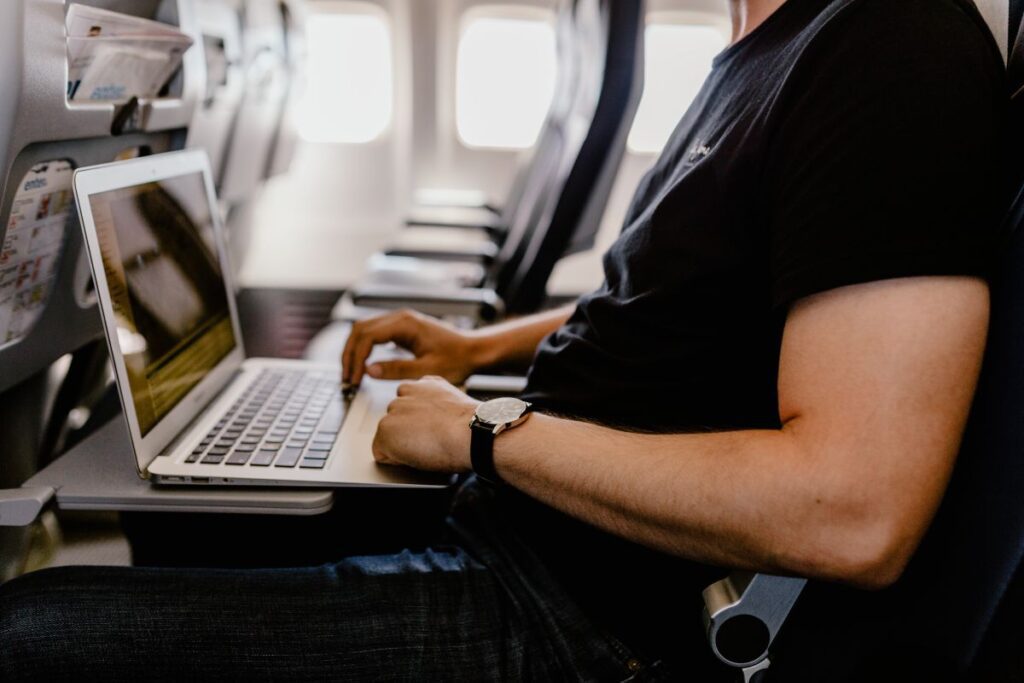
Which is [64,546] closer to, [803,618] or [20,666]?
[20,666]

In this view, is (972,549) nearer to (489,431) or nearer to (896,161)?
(896,161)

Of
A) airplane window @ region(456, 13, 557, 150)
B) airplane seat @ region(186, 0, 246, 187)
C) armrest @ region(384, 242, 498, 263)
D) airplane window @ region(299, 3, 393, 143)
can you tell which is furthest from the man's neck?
airplane window @ region(299, 3, 393, 143)

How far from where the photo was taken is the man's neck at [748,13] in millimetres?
926

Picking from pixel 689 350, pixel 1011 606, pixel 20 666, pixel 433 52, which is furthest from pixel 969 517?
pixel 433 52

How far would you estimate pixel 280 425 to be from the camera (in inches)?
41.1

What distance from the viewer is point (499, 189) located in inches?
183

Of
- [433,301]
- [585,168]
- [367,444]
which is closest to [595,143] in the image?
[585,168]

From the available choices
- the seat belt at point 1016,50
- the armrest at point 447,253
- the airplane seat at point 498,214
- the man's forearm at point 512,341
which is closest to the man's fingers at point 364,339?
the man's forearm at point 512,341

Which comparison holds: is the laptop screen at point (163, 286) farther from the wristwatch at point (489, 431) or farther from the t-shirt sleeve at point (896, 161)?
the t-shirt sleeve at point (896, 161)

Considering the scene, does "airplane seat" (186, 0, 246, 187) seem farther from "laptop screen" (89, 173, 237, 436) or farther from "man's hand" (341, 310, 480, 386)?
"man's hand" (341, 310, 480, 386)

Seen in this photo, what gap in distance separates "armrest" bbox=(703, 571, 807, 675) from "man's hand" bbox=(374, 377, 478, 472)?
0.29 meters

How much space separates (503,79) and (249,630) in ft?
13.3

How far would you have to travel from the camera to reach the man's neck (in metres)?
0.93

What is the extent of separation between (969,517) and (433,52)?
4.11m
